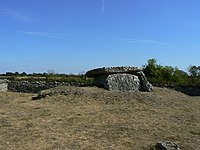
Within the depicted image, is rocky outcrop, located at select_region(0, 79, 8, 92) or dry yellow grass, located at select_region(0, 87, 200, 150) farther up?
rocky outcrop, located at select_region(0, 79, 8, 92)

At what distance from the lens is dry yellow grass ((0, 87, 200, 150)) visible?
28.2 ft

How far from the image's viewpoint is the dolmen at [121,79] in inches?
724

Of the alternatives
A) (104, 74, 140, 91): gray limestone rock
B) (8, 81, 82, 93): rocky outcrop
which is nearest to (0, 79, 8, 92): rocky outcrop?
(8, 81, 82, 93): rocky outcrop

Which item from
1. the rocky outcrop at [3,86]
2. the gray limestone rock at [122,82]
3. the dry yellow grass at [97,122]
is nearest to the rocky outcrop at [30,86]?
the rocky outcrop at [3,86]

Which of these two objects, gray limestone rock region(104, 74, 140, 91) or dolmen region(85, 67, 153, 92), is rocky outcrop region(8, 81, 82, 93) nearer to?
dolmen region(85, 67, 153, 92)

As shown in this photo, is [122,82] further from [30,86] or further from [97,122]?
[30,86]

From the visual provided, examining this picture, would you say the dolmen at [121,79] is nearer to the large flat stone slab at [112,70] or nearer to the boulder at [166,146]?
the large flat stone slab at [112,70]

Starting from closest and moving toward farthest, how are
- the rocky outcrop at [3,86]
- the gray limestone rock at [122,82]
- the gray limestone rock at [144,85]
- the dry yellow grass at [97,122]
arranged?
the dry yellow grass at [97,122], the gray limestone rock at [122,82], the gray limestone rock at [144,85], the rocky outcrop at [3,86]

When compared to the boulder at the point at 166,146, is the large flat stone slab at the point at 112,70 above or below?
above

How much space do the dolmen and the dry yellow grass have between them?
128 centimetres

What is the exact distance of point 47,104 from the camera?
15.0 metres

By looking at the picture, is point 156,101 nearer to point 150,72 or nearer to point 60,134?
point 60,134

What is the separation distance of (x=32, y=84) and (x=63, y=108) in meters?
11.3

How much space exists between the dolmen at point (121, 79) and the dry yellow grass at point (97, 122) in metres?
1.28
